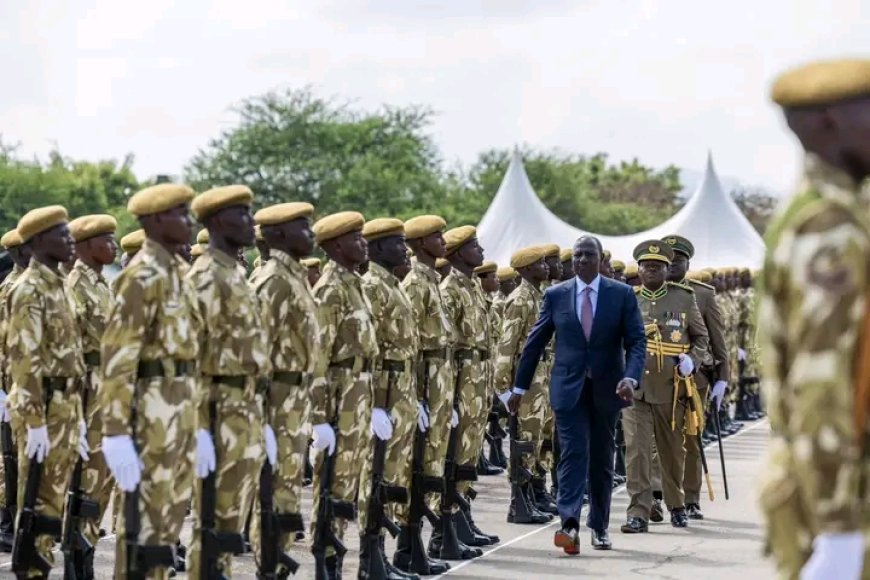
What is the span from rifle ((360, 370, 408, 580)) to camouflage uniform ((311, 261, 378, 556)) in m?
0.47

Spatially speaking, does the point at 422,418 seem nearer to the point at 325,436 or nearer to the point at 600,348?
the point at 600,348

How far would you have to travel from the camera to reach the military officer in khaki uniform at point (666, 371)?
531 inches

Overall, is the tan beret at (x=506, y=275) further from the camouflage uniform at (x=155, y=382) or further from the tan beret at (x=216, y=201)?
the camouflage uniform at (x=155, y=382)

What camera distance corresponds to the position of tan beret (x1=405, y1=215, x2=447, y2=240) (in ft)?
39.3

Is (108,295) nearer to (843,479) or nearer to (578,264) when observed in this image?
(578,264)

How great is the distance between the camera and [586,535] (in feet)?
42.8

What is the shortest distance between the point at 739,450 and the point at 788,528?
1722 cm

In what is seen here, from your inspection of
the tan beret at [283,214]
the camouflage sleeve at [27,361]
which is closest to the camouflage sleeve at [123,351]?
the camouflage sleeve at [27,361]

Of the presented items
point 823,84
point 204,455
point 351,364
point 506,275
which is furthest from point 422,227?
point 506,275

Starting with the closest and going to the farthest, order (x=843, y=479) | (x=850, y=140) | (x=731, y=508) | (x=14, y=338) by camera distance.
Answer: (x=843, y=479)
(x=850, y=140)
(x=14, y=338)
(x=731, y=508)

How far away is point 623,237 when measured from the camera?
124ft

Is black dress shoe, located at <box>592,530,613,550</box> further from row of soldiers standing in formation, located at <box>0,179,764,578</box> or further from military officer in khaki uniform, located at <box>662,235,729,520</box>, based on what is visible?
military officer in khaki uniform, located at <box>662,235,729,520</box>

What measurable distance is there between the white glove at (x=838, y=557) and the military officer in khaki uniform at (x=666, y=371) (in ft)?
29.6

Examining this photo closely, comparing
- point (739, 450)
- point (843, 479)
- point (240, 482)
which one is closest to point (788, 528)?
point (843, 479)
